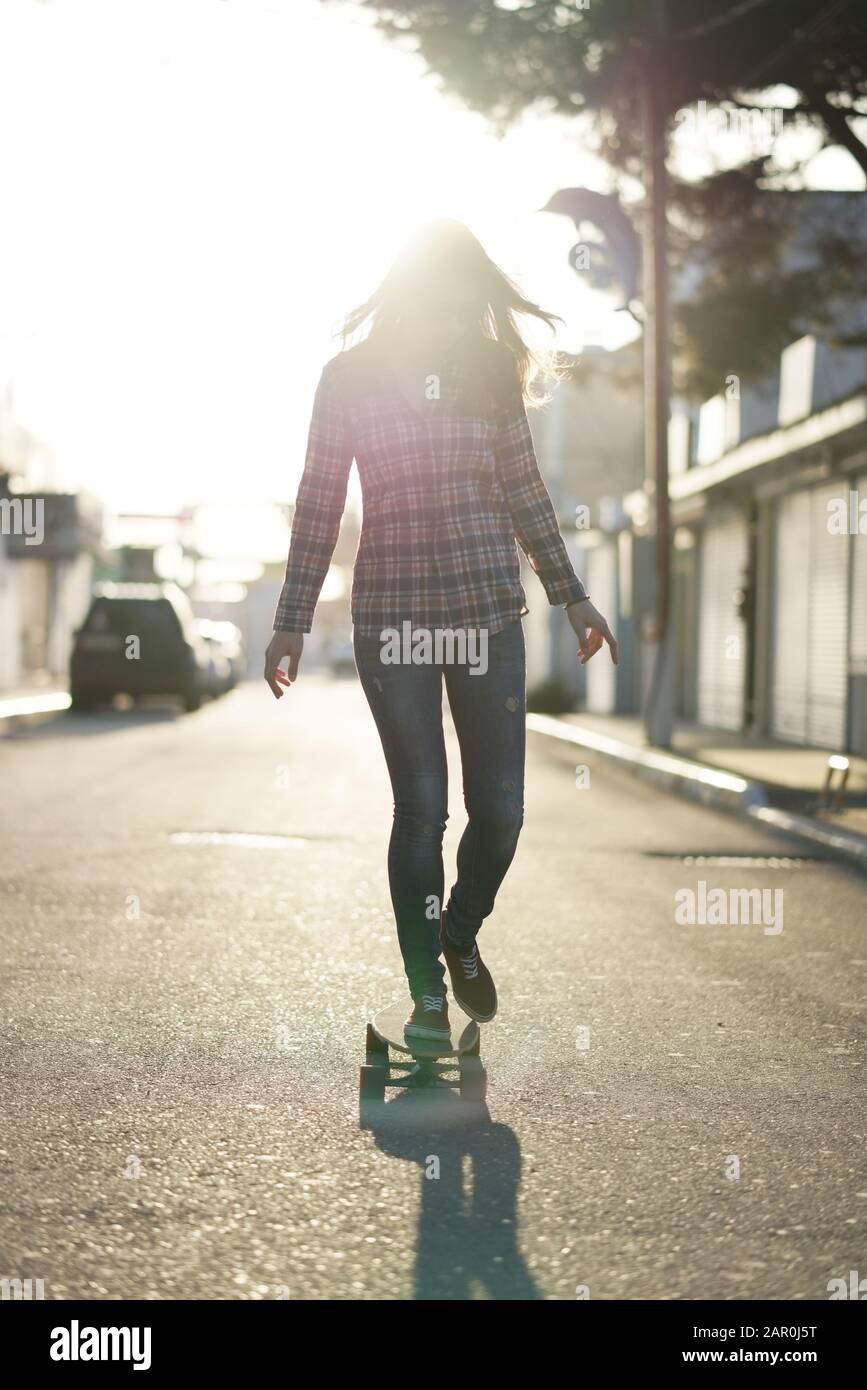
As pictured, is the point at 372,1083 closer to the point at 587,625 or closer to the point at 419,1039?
the point at 419,1039

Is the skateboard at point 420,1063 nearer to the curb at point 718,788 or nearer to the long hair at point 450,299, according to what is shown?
the long hair at point 450,299

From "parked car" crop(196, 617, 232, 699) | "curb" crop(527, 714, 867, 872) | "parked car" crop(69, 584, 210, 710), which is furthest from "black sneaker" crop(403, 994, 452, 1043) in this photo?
"parked car" crop(196, 617, 232, 699)

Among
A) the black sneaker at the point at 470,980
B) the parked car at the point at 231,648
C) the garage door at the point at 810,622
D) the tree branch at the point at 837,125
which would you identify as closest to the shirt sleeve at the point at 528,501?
the black sneaker at the point at 470,980

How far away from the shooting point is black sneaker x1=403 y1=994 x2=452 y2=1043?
14.2ft

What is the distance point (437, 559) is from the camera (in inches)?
170

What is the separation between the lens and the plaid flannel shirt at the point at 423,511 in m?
4.30

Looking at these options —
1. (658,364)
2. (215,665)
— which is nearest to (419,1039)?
(658,364)

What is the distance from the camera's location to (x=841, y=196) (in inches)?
995

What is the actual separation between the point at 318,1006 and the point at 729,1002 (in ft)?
4.28

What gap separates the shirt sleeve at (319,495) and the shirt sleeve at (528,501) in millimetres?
396

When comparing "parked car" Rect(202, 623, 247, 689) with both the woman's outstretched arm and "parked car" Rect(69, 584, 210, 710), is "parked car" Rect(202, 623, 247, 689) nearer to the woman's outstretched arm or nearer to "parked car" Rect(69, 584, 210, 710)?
"parked car" Rect(69, 584, 210, 710)
